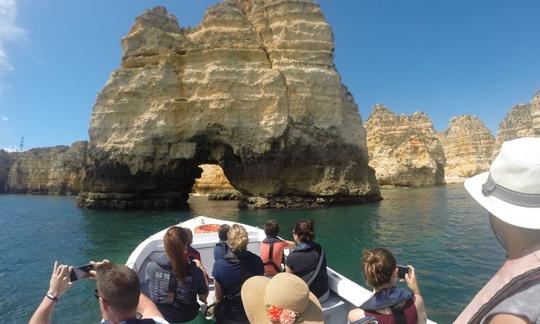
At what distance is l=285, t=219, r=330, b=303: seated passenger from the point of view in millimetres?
5102

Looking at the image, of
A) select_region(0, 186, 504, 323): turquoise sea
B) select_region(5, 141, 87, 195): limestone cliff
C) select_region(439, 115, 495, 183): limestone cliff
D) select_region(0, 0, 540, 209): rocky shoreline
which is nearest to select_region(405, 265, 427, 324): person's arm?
select_region(0, 186, 504, 323): turquoise sea

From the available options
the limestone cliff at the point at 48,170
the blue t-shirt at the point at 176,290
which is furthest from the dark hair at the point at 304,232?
the limestone cliff at the point at 48,170

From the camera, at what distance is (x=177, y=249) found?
417cm

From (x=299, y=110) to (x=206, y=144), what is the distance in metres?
8.53

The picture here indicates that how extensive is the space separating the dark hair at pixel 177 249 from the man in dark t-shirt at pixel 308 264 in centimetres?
157

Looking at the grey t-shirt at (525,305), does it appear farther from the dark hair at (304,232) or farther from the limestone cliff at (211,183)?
the limestone cliff at (211,183)

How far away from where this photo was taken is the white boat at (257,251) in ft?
16.6

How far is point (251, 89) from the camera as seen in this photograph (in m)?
29.5

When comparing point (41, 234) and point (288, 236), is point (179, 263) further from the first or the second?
Result: point (41, 234)

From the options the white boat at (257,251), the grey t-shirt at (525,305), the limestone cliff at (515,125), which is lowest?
the white boat at (257,251)

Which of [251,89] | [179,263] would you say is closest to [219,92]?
[251,89]

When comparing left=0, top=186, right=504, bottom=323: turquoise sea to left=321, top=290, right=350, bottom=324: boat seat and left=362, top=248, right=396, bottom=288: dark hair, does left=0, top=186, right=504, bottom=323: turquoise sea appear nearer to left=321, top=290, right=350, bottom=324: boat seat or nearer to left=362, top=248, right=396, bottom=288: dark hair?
left=321, top=290, right=350, bottom=324: boat seat

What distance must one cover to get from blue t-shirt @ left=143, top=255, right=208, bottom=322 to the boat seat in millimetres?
1818

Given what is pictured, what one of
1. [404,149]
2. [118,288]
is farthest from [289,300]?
[404,149]
